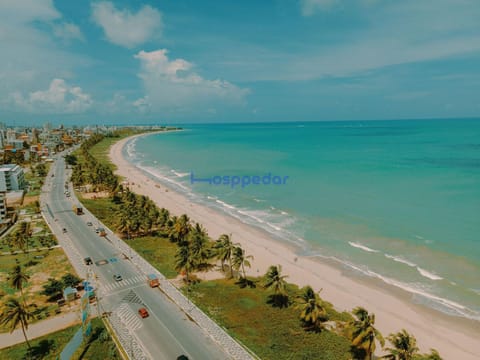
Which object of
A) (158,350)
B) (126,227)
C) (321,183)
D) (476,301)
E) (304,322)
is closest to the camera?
(158,350)

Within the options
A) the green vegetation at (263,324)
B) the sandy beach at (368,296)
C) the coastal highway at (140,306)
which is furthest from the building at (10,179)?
the green vegetation at (263,324)

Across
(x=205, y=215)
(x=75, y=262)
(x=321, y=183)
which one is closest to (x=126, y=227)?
(x=75, y=262)

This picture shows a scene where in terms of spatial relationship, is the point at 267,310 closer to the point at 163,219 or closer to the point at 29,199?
the point at 163,219

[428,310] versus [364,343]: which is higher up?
[364,343]

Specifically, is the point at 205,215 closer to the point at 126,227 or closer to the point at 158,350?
the point at 126,227

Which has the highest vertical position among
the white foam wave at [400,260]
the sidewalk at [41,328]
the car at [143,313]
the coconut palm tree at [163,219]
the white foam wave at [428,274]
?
the coconut palm tree at [163,219]

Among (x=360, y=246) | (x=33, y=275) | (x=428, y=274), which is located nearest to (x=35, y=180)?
(x=33, y=275)

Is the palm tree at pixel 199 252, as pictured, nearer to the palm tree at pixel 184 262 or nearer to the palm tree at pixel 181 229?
the palm tree at pixel 184 262
